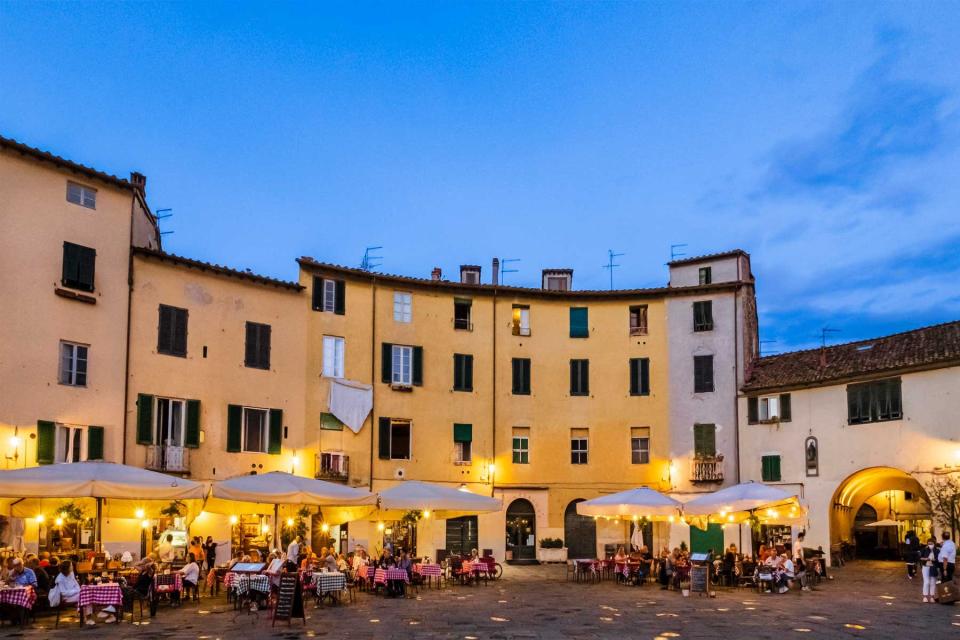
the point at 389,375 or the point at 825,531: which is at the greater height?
the point at 389,375

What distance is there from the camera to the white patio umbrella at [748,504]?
28156 mm

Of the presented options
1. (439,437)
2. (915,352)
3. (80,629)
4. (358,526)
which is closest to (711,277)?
(915,352)

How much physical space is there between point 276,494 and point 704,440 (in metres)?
22.4

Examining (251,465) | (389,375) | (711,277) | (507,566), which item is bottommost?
(507,566)

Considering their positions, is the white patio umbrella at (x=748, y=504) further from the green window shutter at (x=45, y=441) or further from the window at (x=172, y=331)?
the green window shutter at (x=45, y=441)

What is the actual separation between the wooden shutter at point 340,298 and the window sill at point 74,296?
33.7 feet

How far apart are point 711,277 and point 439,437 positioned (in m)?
13.8

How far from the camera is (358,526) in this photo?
37.2 metres

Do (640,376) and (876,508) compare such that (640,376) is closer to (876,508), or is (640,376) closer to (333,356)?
(333,356)

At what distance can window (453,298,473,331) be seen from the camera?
4119cm

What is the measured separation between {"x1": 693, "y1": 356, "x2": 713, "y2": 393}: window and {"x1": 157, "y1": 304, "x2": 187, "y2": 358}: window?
2075 cm

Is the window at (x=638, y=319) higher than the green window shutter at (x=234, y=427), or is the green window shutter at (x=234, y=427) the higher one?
the window at (x=638, y=319)

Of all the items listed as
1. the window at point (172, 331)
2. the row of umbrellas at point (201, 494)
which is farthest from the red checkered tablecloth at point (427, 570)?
the window at point (172, 331)

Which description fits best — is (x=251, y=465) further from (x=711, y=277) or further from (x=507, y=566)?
(x=711, y=277)
